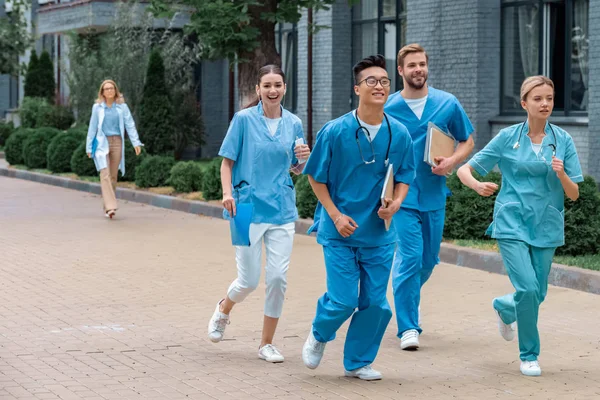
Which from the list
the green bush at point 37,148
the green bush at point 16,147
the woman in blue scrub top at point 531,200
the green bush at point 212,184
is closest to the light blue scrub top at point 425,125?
the woman in blue scrub top at point 531,200

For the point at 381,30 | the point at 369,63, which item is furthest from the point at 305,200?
the point at 381,30

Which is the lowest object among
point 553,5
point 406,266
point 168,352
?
point 168,352

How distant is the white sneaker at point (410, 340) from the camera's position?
26.7 ft

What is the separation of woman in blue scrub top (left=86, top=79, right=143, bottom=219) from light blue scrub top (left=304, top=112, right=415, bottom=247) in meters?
10.2

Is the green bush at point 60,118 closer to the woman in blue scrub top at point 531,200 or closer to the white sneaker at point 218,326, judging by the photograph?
the white sneaker at point 218,326

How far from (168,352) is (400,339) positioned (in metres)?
1.56

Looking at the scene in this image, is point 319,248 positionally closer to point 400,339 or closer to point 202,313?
point 202,313

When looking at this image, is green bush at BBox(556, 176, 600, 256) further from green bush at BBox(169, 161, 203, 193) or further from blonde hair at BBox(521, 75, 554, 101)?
green bush at BBox(169, 161, 203, 193)

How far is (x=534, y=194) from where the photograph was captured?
24.3 ft

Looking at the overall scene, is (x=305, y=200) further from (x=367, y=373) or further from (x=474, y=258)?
(x=367, y=373)

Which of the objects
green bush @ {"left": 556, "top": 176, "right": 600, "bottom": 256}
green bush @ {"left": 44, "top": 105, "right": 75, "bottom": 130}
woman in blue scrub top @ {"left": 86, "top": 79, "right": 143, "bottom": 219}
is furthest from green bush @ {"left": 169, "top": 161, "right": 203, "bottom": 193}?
green bush @ {"left": 44, "top": 105, "right": 75, "bottom": 130}

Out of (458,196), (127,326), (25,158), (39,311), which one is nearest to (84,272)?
(39,311)

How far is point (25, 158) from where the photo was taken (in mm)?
26984

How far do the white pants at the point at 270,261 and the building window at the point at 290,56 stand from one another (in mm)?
18871
